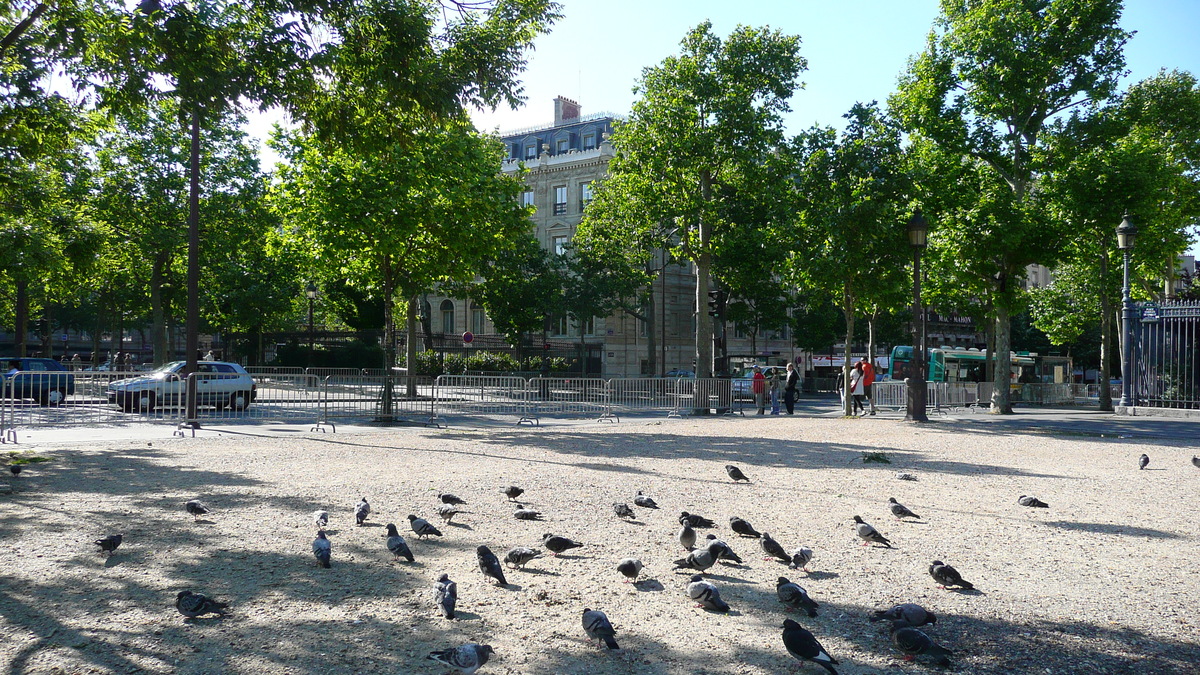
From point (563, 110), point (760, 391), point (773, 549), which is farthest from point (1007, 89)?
point (563, 110)

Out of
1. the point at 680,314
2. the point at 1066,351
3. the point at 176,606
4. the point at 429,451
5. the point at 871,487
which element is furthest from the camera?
the point at 1066,351

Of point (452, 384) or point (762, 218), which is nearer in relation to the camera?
point (452, 384)

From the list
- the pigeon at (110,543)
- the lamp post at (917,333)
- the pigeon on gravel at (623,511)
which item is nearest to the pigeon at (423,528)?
the pigeon on gravel at (623,511)

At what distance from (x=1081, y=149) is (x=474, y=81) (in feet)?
69.5

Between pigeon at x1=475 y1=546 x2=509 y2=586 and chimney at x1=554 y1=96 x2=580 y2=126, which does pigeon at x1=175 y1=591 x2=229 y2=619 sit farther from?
chimney at x1=554 y1=96 x2=580 y2=126

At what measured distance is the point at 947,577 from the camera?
5.37 metres

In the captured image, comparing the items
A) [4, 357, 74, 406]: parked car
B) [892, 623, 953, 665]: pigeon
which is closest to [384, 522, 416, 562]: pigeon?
[892, 623, 953, 665]: pigeon

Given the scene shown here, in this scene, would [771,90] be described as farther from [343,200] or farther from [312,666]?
[312,666]

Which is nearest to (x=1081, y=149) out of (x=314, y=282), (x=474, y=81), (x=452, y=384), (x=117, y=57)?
(x=452, y=384)

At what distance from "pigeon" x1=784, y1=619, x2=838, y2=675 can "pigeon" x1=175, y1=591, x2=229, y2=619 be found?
10.3ft

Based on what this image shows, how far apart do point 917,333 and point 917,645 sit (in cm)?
1772

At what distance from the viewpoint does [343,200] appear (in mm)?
19578

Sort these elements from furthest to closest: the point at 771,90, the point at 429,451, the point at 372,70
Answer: the point at 771,90 < the point at 429,451 < the point at 372,70

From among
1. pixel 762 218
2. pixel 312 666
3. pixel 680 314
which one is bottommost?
pixel 312 666
